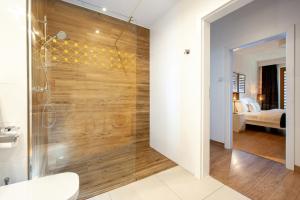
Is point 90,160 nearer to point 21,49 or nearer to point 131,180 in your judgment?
point 131,180

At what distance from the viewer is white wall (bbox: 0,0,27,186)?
121cm

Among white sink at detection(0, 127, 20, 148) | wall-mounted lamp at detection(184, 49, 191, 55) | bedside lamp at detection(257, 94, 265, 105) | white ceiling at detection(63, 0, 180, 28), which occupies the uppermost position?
white ceiling at detection(63, 0, 180, 28)

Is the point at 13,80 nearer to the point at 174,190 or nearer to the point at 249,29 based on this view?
the point at 174,190

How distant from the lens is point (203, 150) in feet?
5.72

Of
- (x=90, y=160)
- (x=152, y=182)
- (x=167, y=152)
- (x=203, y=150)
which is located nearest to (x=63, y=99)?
(x=90, y=160)

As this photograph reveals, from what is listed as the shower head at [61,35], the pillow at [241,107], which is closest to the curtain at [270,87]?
the pillow at [241,107]

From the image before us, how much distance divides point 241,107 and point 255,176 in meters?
3.32

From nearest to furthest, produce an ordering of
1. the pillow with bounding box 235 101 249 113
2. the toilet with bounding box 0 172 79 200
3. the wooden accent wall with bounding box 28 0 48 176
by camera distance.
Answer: the toilet with bounding box 0 172 79 200
the wooden accent wall with bounding box 28 0 48 176
the pillow with bounding box 235 101 249 113

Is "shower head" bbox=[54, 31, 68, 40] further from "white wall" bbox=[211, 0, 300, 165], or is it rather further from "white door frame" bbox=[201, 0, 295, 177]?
"white wall" bbox=[211, 0, 300, 165]

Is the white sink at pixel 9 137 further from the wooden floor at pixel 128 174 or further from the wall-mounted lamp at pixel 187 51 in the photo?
the wall-mounted lamp at pixel 187 51

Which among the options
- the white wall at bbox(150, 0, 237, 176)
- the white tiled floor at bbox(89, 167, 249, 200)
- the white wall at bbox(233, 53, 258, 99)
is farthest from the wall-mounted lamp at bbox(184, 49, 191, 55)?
the white wall at bbox(233, 53, 258, 99)

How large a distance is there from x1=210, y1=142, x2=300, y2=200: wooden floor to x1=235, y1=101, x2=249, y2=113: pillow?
2355 mm

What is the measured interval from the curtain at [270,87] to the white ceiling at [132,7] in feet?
20.6

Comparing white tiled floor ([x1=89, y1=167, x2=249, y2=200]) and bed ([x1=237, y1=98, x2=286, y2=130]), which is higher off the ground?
bed ([x1=237, y1=98, x2=286, y2=130])
